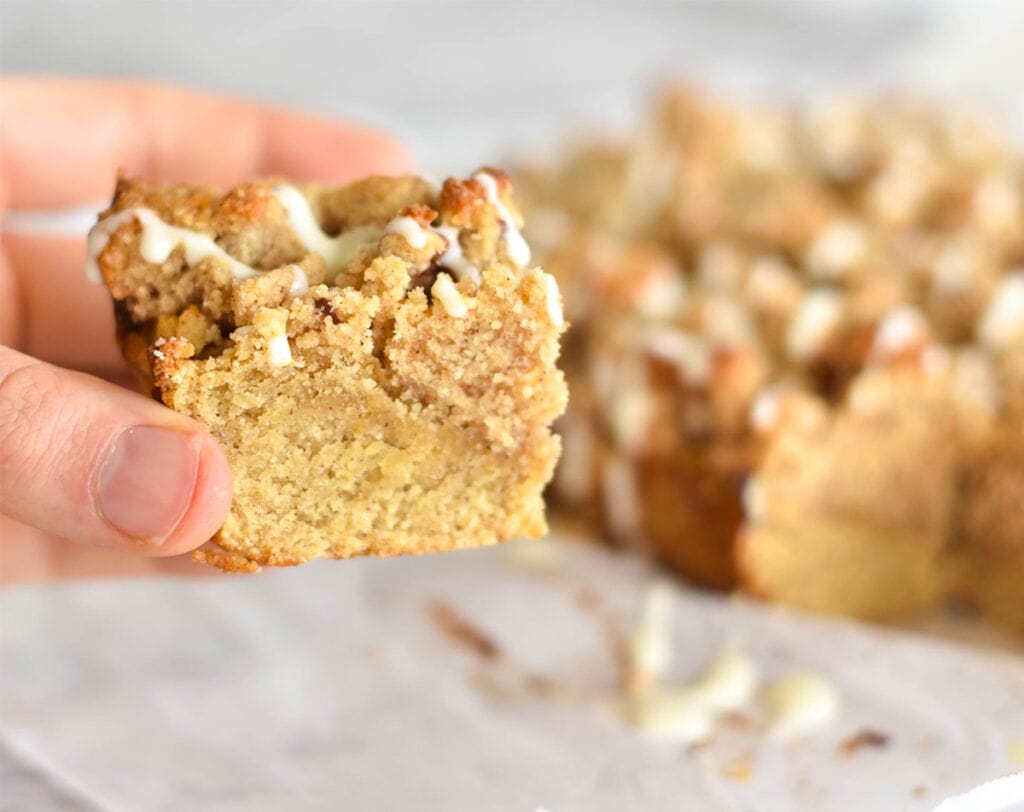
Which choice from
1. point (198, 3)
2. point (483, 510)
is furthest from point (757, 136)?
point (198, 3)

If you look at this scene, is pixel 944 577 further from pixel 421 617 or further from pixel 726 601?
pixel 421 617

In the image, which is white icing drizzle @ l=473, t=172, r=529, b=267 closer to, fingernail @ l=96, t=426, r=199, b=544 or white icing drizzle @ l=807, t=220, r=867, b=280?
fingernail @ l=96, t=426, r=199, b=544

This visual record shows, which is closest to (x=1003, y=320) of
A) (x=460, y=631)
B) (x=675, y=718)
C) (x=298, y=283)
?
(x=675, y=718)

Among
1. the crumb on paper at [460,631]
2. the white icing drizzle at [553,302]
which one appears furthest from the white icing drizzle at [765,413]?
the white icing drizzle at [553,302]

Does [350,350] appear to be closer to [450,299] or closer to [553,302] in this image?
[450,299]

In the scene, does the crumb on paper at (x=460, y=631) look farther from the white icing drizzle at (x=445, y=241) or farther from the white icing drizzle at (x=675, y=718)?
the white icing drizzle at (x=445, y=241)
